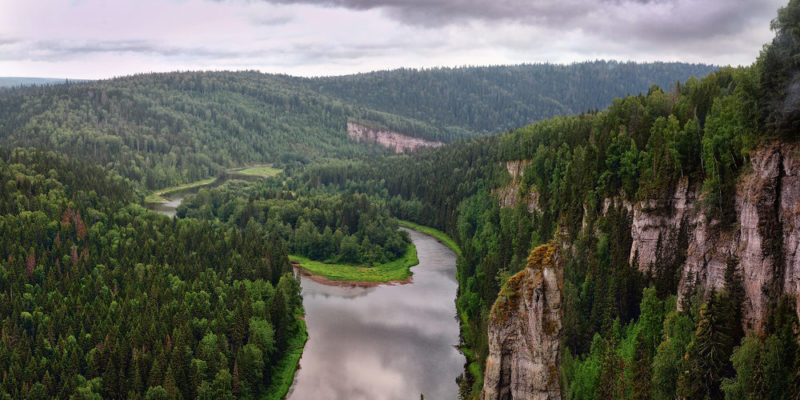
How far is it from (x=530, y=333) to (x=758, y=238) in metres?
17.5

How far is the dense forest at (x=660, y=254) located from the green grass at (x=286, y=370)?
21.2 meters

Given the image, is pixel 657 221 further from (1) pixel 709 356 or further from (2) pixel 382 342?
(2) pixel 382 342

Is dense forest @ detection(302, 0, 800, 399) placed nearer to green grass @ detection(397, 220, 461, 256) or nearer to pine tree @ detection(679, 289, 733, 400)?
pine tree @ detection(679, 289, 733, 400)

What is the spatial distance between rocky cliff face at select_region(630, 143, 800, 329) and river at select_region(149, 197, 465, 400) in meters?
30.6

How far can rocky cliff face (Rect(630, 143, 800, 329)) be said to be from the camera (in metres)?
44.8

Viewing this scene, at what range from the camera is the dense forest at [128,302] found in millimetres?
68062

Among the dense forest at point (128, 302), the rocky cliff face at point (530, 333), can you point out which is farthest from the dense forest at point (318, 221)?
the rocky cliff face at point (530, 333)

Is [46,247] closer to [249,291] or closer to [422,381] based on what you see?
[249,291]

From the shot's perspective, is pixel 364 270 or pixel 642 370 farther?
pixel 364 270

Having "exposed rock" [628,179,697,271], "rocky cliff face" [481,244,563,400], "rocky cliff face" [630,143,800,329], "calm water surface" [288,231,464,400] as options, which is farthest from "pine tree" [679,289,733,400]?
"calm water surface" [288,231,464,400]

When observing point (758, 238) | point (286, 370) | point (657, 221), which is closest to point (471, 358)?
point (286, 370)

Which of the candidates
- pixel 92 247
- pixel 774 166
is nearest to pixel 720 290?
pixel 774 166

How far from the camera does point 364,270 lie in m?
133

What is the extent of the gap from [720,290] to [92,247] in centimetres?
8049
